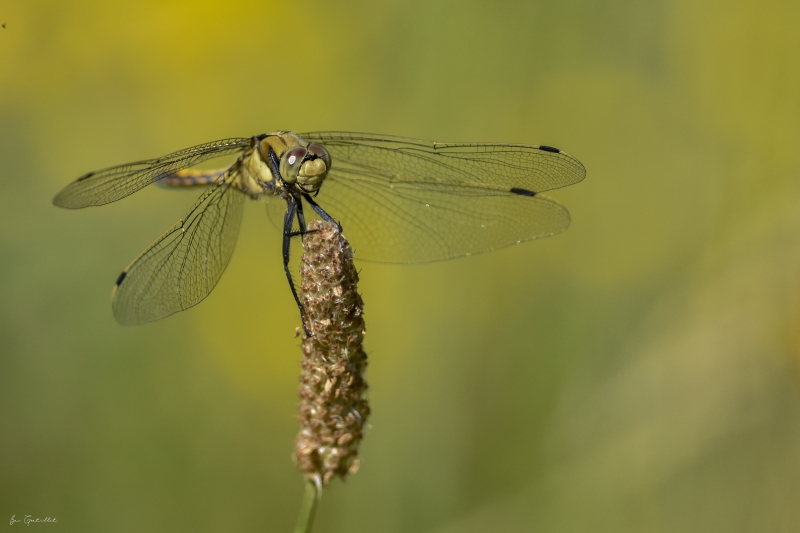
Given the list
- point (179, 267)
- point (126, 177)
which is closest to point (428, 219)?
point (179, 267)

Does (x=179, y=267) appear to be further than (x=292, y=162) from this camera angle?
No

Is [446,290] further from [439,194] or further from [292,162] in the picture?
[292,162]

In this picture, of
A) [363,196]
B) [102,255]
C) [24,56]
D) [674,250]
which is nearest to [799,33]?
[674,250]

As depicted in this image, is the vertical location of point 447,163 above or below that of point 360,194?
above

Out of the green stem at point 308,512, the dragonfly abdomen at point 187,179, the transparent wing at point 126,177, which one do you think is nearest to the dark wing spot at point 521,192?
the transparent wing at point 126,177

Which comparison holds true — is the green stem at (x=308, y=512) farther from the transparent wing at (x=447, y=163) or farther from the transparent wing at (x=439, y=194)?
the transparent wing at (x=447, y=163)

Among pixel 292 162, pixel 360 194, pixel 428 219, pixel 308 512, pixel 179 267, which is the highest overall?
pixel 292 162
